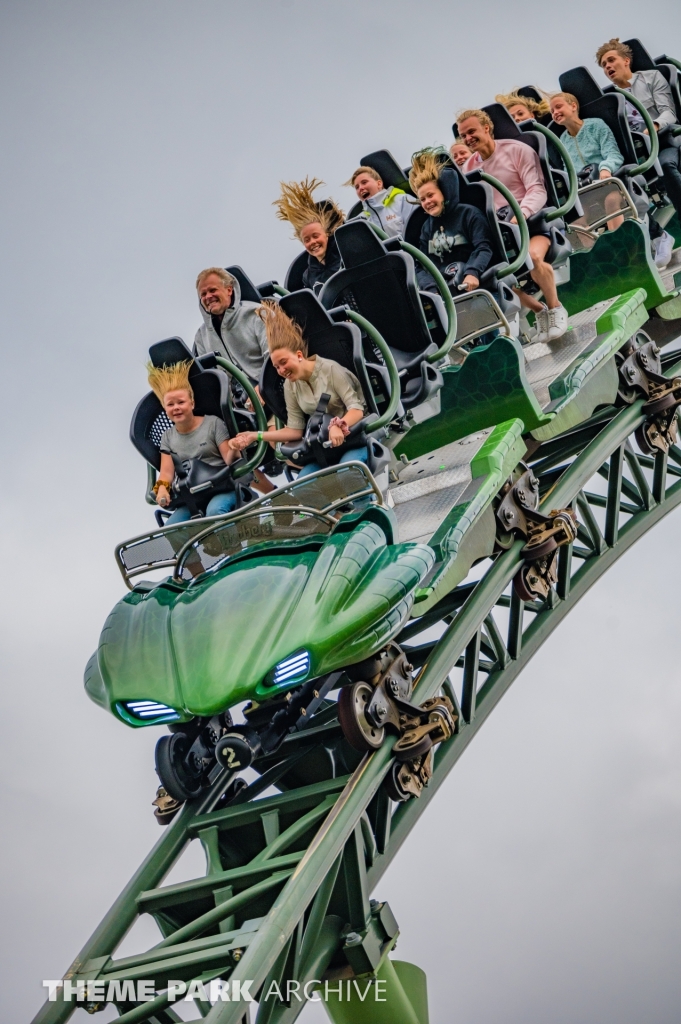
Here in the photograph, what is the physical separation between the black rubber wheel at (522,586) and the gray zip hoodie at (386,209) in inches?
132

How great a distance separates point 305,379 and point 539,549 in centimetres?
221

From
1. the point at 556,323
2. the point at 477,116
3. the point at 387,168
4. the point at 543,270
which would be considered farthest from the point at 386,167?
the point at 556,323

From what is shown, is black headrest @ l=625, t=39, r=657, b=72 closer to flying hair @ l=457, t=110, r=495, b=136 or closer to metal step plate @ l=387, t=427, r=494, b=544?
flying hair @ l=457, t=110, r=495, b=136

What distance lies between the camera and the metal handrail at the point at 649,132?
13.7m

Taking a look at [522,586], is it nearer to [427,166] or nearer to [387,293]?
[387,293]

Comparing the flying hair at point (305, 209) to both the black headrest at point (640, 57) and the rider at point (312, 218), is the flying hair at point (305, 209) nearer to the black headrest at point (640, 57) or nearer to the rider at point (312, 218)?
the rider at point (312, 218)

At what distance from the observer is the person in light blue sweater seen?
13.6 m

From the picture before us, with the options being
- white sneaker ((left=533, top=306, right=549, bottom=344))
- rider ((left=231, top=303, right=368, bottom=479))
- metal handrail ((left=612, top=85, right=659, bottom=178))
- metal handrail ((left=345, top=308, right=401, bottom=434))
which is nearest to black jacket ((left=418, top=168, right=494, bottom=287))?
white sneaker ((left=533, top=306, right=549, bottom=344))

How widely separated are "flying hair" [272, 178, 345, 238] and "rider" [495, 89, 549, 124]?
267 centimetres

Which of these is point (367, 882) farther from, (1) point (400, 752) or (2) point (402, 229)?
(2) point (402, 229)

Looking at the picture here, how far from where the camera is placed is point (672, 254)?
558 inches

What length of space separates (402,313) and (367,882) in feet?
11.8

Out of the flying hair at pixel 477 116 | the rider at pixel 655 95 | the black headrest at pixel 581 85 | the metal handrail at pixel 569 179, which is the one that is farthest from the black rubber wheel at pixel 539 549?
the black headrest at pixel 581 85

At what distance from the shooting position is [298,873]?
299 inches
